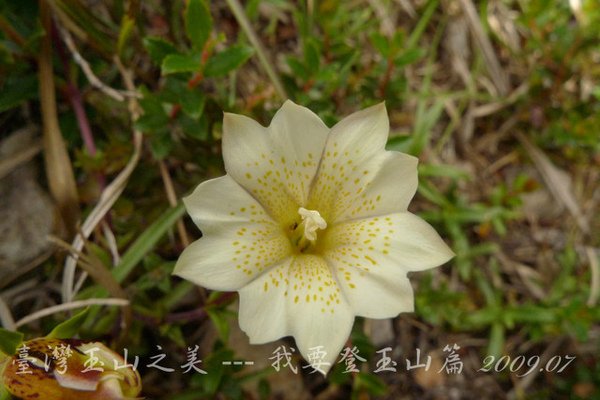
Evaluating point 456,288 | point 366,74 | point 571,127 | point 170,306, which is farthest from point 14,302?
point 571,127

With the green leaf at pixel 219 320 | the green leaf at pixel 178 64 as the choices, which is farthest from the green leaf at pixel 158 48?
the green leaf at pixel 219 320

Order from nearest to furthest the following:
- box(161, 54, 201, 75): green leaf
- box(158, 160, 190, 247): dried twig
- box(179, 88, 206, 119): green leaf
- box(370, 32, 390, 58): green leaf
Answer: box(161, 54, 201, 75): green leaf
box(179, 88, 206, 119): green leaf
box(158, 160, 190, 247): dried twig
box(370, 32, 390, 58): green leaf

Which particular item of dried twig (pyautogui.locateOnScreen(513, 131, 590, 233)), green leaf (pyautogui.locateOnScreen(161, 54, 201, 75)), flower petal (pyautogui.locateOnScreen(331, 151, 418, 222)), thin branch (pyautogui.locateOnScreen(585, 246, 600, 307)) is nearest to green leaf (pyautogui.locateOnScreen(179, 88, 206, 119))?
green leaf (pyautogui.locateOnScreen(161, 54, 201, 75))

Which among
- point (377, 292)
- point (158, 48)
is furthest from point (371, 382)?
point (158, 48)

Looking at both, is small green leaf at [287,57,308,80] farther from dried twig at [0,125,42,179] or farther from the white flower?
dried twig at [0,125,42,179]

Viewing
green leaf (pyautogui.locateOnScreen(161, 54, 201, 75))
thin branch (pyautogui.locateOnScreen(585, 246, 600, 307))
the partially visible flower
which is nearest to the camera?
the partially visible flower

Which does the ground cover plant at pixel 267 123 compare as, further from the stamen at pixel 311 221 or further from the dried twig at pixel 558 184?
the stamen at pixel 311 221
